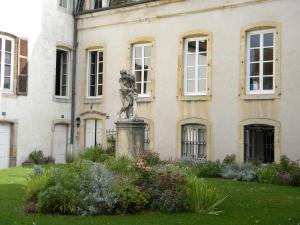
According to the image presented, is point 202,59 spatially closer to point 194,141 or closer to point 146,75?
point 146,75

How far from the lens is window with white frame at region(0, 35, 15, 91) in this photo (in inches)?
715

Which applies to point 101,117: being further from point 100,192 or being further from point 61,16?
point 100,192

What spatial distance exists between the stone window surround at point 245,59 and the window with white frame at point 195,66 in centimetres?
157

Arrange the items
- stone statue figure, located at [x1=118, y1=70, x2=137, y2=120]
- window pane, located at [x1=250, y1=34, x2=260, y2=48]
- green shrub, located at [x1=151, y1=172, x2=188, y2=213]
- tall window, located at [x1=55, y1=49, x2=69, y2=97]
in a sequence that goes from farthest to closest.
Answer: tall window, located at [x1=55, y1=49, x2=69, y2=97], window pane, located at [x1=250, y1=34, x2=260, y2=48], stone statue figure, located at [x1=118, y1=70, x2=137, y2=120], green shrub, located at [x1=151, y1=172, x2=188, y2=213]

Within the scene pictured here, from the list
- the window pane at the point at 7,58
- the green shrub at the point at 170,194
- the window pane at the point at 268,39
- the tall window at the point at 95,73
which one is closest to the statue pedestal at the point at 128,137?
the green shrub at the point at 170,194

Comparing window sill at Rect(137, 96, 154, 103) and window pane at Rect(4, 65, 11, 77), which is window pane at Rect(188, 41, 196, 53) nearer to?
window sill at Rect(137, 96, 154, 103)

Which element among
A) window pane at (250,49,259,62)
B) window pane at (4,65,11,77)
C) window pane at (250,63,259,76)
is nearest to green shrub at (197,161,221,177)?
window pane at (250,63,259,76)

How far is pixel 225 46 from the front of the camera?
57.1ft

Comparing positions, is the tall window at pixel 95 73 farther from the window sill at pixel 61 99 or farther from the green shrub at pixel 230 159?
the green shrub at pixel 230 159

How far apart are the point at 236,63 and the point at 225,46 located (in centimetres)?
78

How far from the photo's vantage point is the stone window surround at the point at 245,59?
16172 millimetres

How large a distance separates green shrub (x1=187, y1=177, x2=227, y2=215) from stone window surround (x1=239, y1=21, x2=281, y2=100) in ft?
27.6

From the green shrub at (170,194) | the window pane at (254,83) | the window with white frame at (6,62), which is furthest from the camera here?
the window with white frame at (6,62)

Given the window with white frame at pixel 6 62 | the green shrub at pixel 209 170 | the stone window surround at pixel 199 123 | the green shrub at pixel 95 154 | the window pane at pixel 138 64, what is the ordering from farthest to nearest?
the window pane at pixel 138 64
the window with white frame at pixel 6 62
the stone window surround at pixel 199 123
the green shrub at pixel 95 154
the green shrub at pixel 209 170
